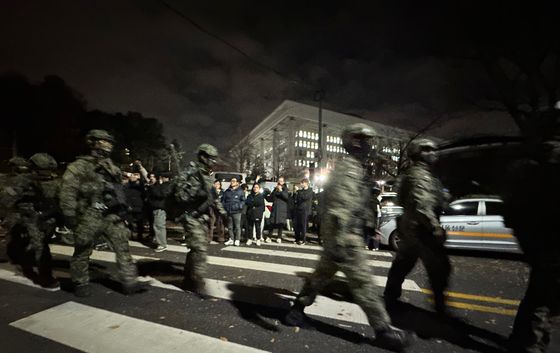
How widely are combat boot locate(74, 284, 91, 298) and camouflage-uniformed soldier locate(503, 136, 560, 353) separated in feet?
16.1

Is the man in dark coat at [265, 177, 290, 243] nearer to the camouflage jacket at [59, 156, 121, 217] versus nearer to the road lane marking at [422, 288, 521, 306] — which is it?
the road lane marking at [422, 288, 521, 306]

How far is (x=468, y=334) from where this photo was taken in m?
3.40

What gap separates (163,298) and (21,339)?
1.51m

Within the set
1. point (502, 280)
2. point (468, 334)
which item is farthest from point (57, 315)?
point (502, 280)

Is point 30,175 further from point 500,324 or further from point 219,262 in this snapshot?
point 500,324

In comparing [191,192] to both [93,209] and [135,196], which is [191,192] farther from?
[135,196]

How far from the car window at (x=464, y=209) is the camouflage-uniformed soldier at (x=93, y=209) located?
7.47 m

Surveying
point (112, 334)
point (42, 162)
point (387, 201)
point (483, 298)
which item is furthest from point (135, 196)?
point (483, 298)

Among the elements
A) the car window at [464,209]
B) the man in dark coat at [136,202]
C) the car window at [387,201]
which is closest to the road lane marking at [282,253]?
the car window at [464,209]

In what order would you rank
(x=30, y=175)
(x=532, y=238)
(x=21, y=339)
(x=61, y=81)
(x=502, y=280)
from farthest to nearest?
→ 1. (x=61, y=81)
2. (x=502, y=280)
3. (x=30, y=175)
4. (x=21, y=339)
5. (x=532, y=238)

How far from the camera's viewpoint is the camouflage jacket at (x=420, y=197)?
11.2ft

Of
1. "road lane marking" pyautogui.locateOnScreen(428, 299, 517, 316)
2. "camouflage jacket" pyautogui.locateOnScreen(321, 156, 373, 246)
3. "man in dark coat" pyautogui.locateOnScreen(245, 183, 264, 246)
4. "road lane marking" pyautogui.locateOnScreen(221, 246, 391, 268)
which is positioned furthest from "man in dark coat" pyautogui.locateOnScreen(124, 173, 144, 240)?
"road lane marking" pyautogui.locateOnScreen(428, 299, 517, 316)

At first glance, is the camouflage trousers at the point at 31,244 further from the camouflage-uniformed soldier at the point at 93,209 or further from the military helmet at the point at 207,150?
the military helmet at the point at 207,150

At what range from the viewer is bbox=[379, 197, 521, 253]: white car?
760 cm
